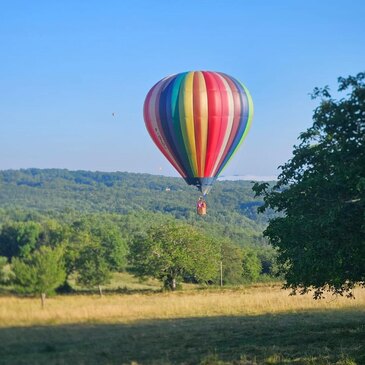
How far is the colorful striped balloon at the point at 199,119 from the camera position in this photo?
3828cm

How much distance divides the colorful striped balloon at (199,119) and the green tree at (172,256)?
26.5 meters

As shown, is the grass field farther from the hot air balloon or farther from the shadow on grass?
the hot air balloon

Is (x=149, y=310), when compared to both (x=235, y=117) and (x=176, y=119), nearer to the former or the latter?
(x=176, y=119)

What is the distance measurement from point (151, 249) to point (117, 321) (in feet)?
125

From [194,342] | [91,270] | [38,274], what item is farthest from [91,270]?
[194,342]

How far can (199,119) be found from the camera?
38.3 m

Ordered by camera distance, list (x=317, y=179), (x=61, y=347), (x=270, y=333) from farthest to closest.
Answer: (x=270, y=333)
(x=61, y=347)
(x=317, y=179)

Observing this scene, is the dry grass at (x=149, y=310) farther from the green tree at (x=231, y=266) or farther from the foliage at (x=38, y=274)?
the green tree at (x=231, y=266)

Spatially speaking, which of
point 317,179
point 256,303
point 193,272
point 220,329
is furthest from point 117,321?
point 193,272

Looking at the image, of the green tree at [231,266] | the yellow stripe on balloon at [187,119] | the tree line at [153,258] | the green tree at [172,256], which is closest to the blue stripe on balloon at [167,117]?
the yellow stripe on balloon at [187,119]

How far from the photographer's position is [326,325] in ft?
78.0

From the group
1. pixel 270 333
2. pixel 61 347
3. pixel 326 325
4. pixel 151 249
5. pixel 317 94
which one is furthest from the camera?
pixel 151 249

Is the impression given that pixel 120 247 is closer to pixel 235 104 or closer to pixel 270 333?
pixel 235 104

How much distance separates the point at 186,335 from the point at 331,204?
406 inches
